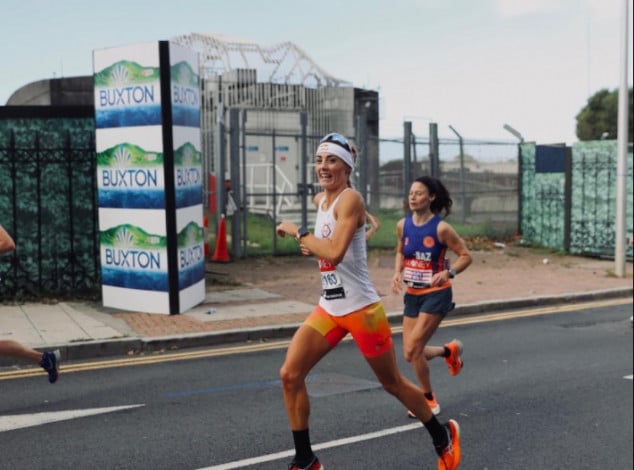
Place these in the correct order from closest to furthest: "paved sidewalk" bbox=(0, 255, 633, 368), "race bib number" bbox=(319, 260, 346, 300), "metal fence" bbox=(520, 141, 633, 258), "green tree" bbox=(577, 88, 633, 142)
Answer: "race bib number" bbox=(319, 260, 346, 300) < "paved sidewalk" bbox=(0, 255, 633, 368) < "metal fence" bbox=(520, 141, 633, 258) < "green tree" bbox=(577, 88, 633, 142)

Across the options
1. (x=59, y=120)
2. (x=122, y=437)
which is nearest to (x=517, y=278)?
(x=59, y=120)

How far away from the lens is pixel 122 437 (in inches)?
249

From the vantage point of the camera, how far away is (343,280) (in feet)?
16.8

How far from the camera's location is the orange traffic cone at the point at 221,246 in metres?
17.1

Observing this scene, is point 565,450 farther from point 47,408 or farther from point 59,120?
point 59,120

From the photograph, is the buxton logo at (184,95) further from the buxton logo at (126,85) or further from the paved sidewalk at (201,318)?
the paved sidewalk at (201,318)

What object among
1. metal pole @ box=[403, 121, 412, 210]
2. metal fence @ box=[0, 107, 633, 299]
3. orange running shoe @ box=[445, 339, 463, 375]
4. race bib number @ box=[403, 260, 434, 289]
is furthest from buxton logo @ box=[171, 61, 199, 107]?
metal pole @ box=[403, 121, 412, 210]

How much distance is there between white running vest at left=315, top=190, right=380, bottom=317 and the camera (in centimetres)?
511

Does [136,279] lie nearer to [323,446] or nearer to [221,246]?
[221,246]

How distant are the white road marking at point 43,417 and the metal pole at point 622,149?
12.6m

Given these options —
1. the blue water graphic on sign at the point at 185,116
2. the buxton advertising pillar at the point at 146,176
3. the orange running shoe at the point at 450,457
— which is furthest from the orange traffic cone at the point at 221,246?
the orange running shoe at the point at 450,457

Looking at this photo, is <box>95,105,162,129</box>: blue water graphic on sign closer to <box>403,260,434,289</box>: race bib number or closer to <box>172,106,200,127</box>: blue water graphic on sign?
<box>172,106,200,127</box>: blue water graphic on sign

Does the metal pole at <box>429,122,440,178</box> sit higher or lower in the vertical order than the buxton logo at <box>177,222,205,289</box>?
higher

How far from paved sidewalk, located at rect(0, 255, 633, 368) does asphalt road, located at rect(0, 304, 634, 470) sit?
43 cm
